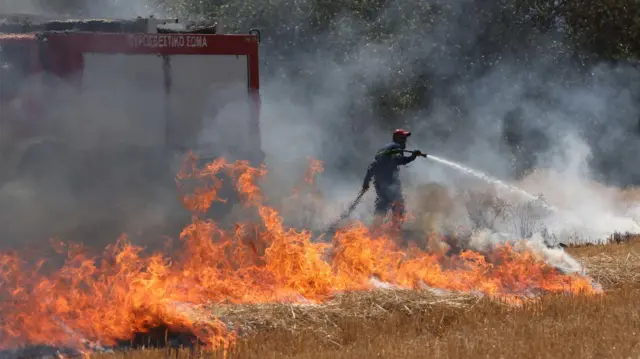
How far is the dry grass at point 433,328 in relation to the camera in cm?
643

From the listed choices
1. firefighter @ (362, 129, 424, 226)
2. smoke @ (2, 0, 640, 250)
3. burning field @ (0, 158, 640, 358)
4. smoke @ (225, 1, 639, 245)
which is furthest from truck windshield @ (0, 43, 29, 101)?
smoke @ (225, 1, 639, 245)

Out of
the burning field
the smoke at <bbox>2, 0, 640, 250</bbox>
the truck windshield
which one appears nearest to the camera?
the burning field

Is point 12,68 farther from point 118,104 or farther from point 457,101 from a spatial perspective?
point 457,101

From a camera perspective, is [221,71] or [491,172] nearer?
[221,71]

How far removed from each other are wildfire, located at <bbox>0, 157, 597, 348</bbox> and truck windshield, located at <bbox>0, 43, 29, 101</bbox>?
150 cm

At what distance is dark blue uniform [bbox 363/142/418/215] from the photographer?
11.6 metres

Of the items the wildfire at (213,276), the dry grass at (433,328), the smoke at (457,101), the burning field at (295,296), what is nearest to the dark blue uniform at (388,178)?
the wildfire at (213,276)

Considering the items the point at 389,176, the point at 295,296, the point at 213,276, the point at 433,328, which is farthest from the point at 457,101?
the point at 433,328

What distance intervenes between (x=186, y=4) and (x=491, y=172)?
6.70 meters

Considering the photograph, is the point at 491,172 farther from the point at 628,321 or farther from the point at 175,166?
the point at 628,321

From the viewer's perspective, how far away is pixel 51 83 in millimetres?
9461

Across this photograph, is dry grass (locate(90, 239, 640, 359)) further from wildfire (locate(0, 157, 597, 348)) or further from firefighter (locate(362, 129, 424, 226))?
firefighter (locate(362, 129, 424, 226))

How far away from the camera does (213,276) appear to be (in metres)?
8.31

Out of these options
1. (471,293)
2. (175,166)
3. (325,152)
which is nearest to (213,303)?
(471,293)
